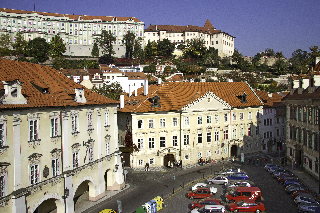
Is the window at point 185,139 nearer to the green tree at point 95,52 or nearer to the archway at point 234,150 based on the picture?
the archway at point 234,150

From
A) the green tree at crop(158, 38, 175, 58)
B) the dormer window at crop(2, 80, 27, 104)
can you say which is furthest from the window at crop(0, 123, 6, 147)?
the green tree at crop(158, 38, 175, 58)

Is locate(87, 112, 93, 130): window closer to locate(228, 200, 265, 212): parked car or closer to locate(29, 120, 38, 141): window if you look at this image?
locate(29, 120, 38, 141): window

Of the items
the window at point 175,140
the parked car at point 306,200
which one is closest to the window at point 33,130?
the parked car at point 306,200

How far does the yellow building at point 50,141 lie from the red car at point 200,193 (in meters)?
9.80

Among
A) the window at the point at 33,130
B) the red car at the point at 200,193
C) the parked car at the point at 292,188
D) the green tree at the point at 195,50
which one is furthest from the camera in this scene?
the green tree at the point at 195,50

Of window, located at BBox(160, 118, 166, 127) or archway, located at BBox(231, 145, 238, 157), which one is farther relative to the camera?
archway, located at BBox(231, 145, 238, 157)

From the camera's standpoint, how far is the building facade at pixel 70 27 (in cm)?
16588

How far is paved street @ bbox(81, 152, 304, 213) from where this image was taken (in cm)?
3689

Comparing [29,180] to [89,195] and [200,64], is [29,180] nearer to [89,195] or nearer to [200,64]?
[89,195]

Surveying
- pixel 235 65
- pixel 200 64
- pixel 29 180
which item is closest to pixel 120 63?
pixel 200 64

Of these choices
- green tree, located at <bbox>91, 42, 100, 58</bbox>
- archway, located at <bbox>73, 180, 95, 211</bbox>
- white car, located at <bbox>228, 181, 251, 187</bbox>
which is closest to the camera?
archway, located at <bbox>73, 180, 95, 211</bbox>

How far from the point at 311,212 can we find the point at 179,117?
28530 millimetres

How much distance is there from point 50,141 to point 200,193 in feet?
61.0

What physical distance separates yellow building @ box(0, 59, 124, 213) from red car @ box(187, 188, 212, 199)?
9.80m
